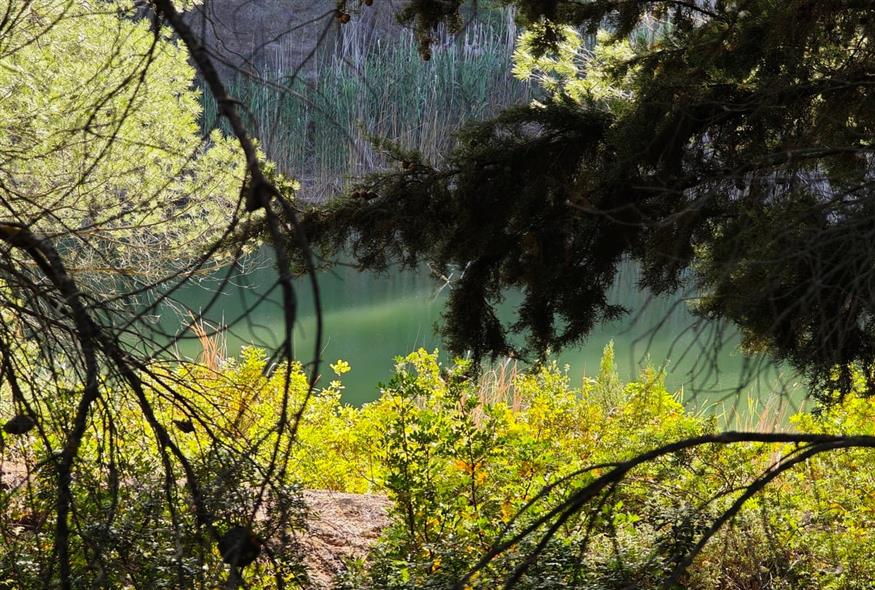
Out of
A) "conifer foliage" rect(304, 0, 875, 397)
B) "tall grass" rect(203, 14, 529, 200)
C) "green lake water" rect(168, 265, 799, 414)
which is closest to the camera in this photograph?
"conifer foliage" rect(304, 0, 875, 397)

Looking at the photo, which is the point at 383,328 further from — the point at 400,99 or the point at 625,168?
the point at 625,168

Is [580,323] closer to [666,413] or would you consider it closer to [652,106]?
[652,106]

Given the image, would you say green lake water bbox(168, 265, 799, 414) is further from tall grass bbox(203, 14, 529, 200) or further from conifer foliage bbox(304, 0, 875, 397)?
conifer foliage bbox(304, 0, 875, 397)

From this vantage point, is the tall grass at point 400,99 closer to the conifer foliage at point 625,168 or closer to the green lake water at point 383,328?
the green lake water at point 383,328

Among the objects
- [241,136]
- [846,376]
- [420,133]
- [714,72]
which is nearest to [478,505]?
[846,376]

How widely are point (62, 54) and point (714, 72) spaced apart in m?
4.29

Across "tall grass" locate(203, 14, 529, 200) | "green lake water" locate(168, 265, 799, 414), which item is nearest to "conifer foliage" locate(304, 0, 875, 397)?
"green lake water" locate(168, 265, 799, 414)

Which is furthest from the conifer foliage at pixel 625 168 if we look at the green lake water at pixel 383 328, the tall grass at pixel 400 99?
the tall grass at pixel 400 99

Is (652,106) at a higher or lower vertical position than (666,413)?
higher

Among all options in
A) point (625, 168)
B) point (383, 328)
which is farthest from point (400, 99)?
point (625, 168)

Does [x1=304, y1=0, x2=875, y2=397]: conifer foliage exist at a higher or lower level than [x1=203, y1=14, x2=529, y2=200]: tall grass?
lower

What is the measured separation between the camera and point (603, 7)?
11.3 ft

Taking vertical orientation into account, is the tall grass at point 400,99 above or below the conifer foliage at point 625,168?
above

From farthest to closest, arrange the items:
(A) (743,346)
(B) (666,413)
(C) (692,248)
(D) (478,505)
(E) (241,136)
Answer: (B) (666,413) → (D) (478,505) → (C) (692,248) → (A) (743,346) → (E) (241,136)
